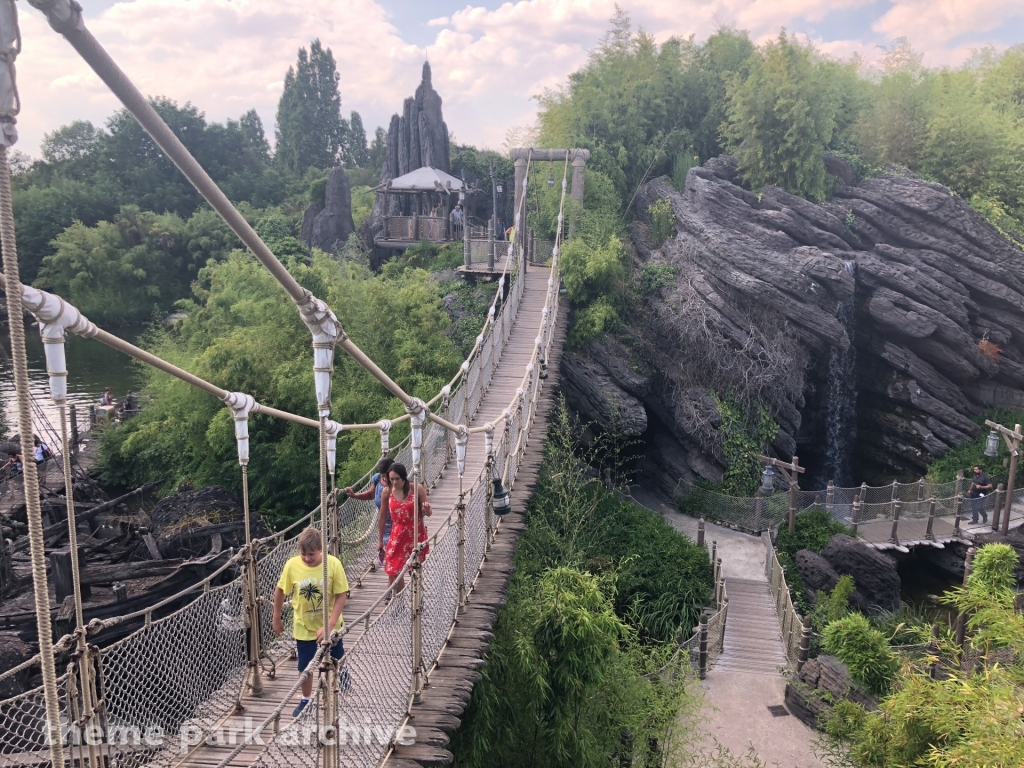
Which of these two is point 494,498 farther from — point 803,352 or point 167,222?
point 167,222

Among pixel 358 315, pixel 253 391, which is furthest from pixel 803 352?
pixel 253 391

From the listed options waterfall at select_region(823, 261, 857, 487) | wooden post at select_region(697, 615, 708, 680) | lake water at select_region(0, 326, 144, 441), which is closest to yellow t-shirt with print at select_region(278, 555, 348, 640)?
wooden post at select_region(697, 615, 708, 680)

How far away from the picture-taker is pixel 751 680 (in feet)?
28.5

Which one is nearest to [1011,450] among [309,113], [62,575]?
[62,575]

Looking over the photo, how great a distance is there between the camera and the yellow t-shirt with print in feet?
10.6

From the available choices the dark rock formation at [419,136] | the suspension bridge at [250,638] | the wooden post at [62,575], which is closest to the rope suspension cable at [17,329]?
the suspension bridge at [250,638]

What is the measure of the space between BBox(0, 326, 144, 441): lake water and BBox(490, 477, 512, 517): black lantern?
13.9 metres

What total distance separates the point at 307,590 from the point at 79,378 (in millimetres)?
20154

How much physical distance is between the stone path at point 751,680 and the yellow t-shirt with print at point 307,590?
4971 mm

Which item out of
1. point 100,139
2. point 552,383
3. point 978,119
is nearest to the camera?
point 552,383

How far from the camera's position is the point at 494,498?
498 cm

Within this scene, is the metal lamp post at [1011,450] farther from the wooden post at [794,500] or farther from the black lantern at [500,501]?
the black lantern at [500,501]

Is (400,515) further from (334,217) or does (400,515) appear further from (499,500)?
(334,217)

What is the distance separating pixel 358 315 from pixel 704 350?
19.6 feet
